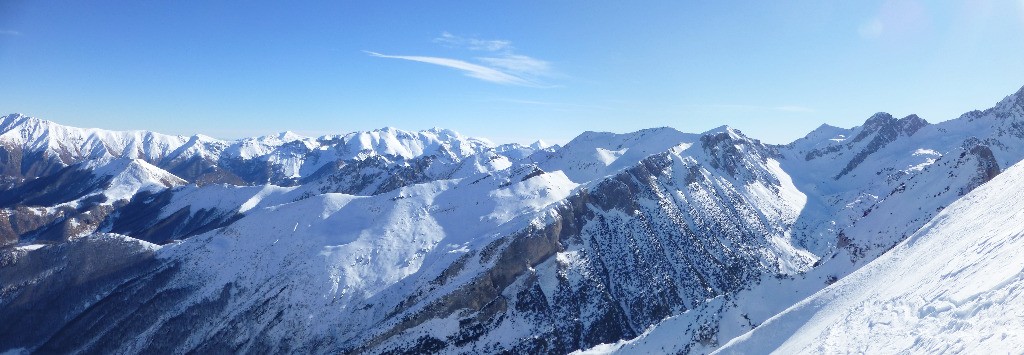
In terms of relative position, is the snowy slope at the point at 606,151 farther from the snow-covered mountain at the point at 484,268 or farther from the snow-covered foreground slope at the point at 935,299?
the snow-covered foreground slope at the point at 935,299

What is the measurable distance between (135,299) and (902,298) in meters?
99.8

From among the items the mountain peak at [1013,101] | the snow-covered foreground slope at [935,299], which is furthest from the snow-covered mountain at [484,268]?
the mountain peak at [1013,101]

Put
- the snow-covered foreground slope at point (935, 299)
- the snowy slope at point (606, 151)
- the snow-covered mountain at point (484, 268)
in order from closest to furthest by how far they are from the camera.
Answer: the snow-covered foreground slope at point (935, 299), the snow-covered mountain at point (484, 268), the snowy slope at point (606, 151)

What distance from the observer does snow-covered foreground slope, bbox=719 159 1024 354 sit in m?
17.1

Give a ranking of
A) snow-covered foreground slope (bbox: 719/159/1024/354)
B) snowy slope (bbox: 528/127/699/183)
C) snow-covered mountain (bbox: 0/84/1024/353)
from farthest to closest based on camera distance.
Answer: snowy slope (bbox: 528/127/699/183) < snow-covered mountain (bbox: 0/84/1024/353) < snow-covered foreground slope (bbox: 719/159/1024/354)

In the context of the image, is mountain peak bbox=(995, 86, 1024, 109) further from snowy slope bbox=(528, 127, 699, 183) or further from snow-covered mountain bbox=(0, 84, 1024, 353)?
snowy slope bbox=(528, 127, 699, 183)

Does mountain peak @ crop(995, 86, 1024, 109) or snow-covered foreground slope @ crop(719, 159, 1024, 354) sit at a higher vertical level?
mountain peak @ crop(995, 86, 1024, 109)

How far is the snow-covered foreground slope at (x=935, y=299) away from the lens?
17.1 meters

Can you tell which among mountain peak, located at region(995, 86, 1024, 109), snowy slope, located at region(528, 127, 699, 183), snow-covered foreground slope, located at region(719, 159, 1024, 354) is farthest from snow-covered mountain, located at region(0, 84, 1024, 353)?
mountain peak, located at region(995, 86, 1024, 109)

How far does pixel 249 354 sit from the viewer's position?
7056 cm

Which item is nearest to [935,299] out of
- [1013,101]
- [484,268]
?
[484,268]

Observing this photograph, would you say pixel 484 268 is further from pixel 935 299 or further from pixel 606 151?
pixel 606 151

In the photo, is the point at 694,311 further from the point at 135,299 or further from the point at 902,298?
the point at 135,299

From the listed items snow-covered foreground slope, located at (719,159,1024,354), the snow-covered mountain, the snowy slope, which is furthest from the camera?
the snowy slope
